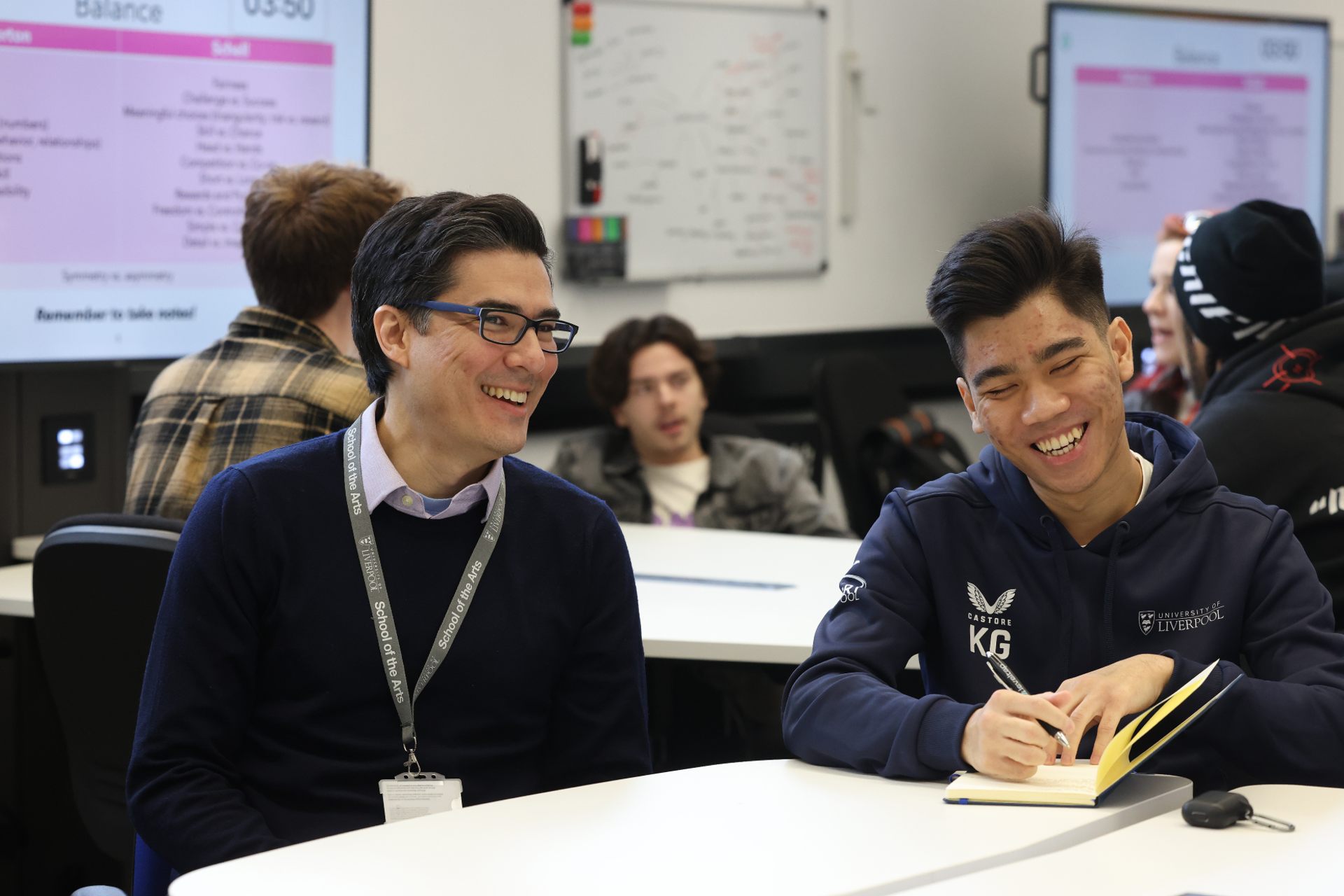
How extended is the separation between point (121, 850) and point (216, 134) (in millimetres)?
1845

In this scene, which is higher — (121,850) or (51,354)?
(51,354)

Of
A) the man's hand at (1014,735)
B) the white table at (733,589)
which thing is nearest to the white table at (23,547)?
the white table at (733,589)

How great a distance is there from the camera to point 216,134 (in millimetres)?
3547

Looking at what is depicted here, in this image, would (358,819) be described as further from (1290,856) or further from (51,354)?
(51,354)

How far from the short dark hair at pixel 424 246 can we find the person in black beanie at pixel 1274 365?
118 cm

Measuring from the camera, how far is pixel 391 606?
1.75m

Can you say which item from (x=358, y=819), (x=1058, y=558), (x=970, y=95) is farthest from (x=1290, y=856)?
(x=970, y=95)

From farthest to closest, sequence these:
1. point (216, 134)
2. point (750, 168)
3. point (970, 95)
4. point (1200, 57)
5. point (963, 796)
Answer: point (1200, 57), point (970, 95), point (750, 168), point (216, 134), point (963, 796)

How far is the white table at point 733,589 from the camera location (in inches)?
96.8

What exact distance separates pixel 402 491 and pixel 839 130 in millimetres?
3900

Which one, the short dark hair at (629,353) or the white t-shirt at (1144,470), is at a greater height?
the short dark hair at (629,353)

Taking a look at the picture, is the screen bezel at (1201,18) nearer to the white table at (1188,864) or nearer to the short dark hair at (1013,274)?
the short dark hair at (1013,274)

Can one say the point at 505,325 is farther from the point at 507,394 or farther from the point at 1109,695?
the point at 1109,695

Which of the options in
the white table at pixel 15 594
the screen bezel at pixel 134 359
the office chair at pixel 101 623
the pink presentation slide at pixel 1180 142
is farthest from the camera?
the pink presentation slide at pixel 1180 142
